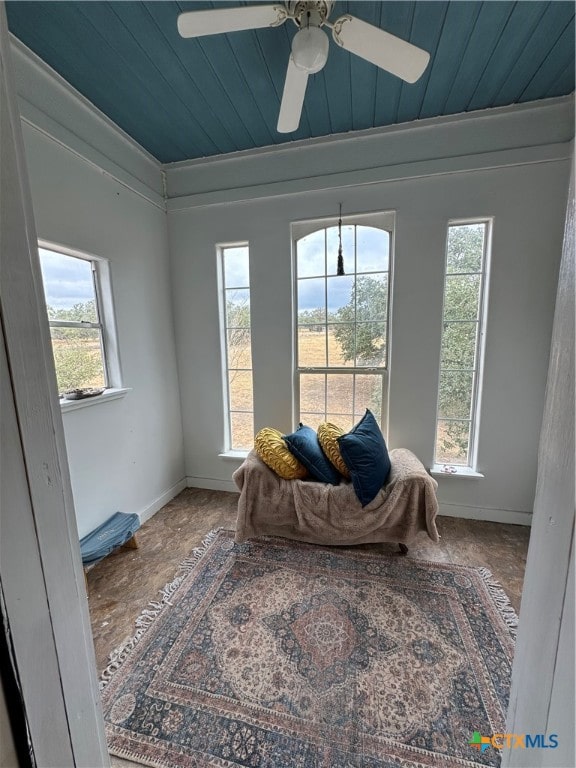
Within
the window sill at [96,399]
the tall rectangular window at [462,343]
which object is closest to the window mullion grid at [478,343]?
the tall rectangular window at [462,343]

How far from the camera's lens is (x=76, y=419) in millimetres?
1827

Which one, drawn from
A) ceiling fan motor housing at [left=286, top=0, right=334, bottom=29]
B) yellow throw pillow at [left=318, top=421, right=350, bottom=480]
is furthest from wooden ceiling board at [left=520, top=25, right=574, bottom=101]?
yellow throw pillow at [left=318, top=421, right=350, bottom=480]

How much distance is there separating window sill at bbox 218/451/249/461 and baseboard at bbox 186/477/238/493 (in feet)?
0.84

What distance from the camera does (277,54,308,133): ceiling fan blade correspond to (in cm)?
130

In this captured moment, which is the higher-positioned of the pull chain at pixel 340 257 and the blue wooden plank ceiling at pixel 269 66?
the blue wooden plank ceiling at pixel 269 66

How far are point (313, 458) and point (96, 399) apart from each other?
4.90 feet

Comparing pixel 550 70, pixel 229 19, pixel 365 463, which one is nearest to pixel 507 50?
pixel 550 70

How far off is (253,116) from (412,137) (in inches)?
44.7

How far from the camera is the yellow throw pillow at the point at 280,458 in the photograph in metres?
2.00

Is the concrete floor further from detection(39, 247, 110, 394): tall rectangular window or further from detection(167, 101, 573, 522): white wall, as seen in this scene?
detection(39, 247, 110, 394): tall rectangular window

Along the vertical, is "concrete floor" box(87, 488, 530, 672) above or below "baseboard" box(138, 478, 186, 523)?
below

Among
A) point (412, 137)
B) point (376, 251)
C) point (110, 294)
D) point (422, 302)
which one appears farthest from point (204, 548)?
point (412, 137)

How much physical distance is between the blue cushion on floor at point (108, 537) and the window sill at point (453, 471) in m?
2.28

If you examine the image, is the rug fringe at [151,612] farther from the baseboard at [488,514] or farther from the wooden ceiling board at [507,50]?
the wooden ceiling board at [507,50]
